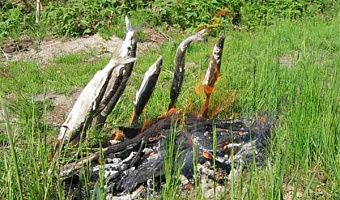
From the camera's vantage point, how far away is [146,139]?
12.3ft

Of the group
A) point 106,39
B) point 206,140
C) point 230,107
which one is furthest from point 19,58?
point 206,140

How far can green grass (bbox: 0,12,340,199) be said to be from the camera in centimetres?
248

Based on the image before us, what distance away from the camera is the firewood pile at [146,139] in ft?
11.2

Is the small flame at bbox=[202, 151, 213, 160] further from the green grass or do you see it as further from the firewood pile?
the green grass

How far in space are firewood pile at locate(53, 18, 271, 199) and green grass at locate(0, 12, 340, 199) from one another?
0.71 ft

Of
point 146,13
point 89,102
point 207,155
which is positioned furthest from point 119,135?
point 146,13

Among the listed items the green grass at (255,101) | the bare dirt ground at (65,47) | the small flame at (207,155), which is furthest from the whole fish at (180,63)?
the bare dirt ground at (65,47)

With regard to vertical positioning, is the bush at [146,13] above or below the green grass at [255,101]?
above

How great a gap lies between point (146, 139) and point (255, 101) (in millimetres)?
1134

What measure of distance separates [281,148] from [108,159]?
3.97 feet

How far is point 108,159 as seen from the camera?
3672 mm

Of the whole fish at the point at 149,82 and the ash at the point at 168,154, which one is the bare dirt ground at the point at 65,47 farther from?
the ash at the point at 168,154

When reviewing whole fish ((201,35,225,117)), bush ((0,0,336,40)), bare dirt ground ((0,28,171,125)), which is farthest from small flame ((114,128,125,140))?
bush ((0,0,336,40))

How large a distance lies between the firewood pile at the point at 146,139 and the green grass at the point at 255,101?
0.71ft
